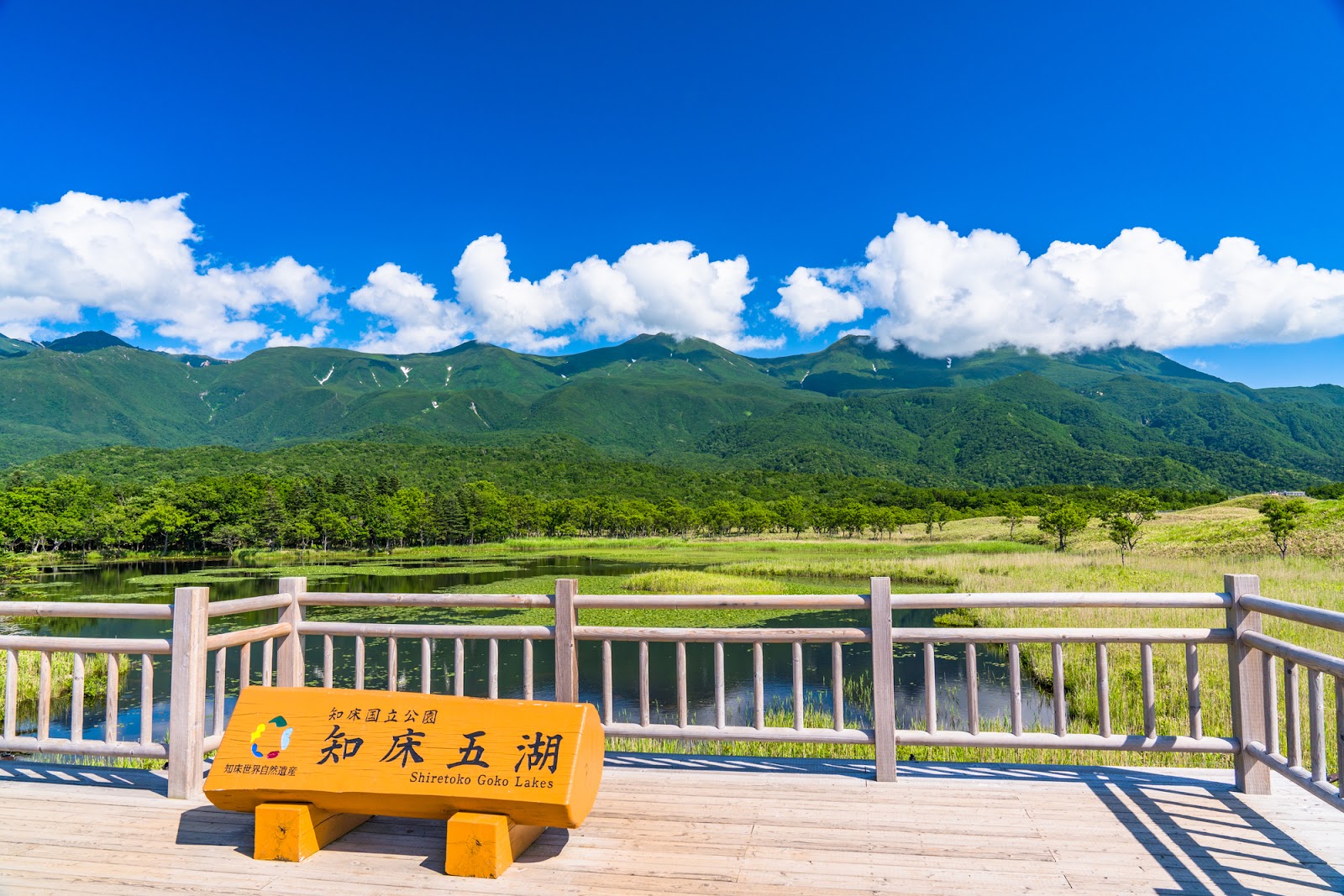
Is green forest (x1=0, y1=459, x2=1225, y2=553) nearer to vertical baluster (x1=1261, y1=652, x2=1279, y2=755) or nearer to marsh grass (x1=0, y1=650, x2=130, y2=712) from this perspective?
marsh grass (x1=0, y1=650, x2=130, y2=712)

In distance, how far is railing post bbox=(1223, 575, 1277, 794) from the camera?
165 inches

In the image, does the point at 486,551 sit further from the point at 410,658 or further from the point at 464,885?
the point at 464,885

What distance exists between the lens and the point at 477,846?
320 centimetres

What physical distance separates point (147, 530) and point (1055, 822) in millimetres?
70774

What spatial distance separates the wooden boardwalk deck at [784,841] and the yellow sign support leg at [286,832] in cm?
7

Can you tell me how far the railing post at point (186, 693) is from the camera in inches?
168

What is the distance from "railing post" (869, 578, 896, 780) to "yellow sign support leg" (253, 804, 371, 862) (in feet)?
9.75

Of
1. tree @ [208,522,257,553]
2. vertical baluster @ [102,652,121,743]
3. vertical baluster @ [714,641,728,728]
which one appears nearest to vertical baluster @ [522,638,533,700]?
vertical baluster @ [714,641,728,728]

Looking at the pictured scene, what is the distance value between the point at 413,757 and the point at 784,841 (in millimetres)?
1767

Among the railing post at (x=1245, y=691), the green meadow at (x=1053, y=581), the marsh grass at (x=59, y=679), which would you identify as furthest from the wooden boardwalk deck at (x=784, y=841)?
the marsh grass at (x=59, y=679)

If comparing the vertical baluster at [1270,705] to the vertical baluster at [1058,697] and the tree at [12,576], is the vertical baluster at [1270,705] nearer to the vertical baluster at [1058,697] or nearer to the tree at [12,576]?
the vertical baluster at [1058,697]

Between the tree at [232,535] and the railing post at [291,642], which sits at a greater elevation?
the railing post at [291,642]

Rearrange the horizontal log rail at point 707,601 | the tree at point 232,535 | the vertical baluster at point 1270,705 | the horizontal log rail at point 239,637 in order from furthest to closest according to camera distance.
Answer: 1. the tree at point 232,535
2. the horizontal log rail at point 707,601
3. the horizontal log rail at point 239,637
4. the vertical baluster at point 1270,705

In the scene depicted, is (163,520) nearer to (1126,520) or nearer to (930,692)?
(1126,520)
